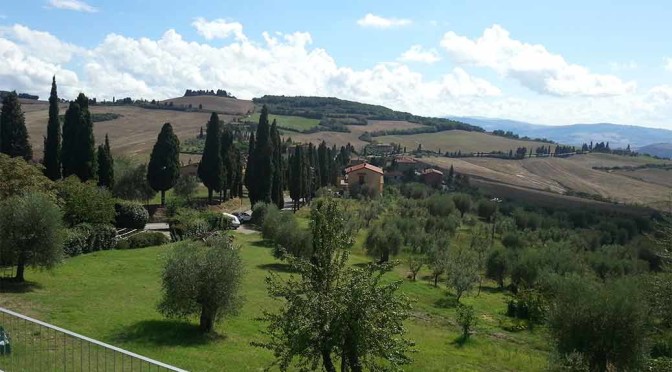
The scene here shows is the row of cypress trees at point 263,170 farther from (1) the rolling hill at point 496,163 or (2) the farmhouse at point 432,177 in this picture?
(2) the farmhouse at point 432,177

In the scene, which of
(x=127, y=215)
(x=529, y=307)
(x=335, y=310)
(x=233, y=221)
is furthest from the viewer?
(x=233, y=221)

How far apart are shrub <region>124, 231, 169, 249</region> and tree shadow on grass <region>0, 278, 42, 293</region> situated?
1177cm

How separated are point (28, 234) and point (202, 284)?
346 inches

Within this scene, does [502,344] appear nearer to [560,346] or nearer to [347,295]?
[560,346]

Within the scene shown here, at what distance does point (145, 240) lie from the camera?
3700 cm

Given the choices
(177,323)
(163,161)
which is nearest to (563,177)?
(163,161)

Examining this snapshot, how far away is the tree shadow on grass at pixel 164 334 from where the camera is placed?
19141 millimetres

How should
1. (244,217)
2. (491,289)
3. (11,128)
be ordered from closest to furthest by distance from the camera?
1. (11,128)
2. (491,289)
3. (244,217)

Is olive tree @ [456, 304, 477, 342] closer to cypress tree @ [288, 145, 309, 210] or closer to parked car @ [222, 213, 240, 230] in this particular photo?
parked car @ [222, 213, 240, 230]

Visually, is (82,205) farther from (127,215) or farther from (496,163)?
(496,163)

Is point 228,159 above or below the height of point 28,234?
above

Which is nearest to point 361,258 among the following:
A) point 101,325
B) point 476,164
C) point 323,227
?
point 101,325

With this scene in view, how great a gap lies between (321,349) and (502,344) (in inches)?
797

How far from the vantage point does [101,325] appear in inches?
771
